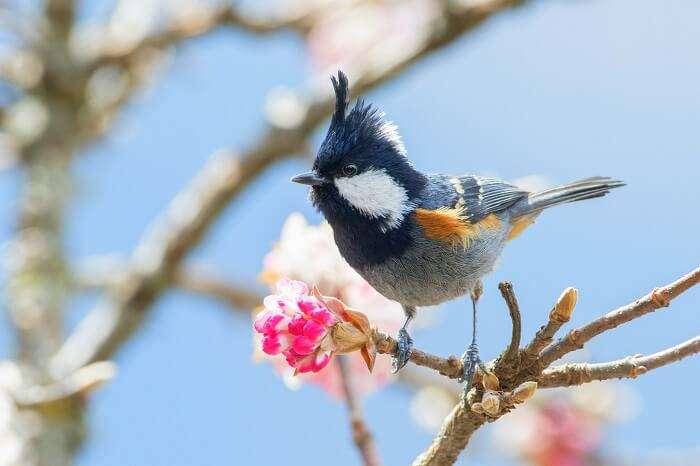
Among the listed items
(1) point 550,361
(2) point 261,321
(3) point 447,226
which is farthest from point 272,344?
(3) point 447,226

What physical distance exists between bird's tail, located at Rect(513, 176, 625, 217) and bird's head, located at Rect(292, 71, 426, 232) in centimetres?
77

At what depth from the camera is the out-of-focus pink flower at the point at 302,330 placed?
Answer: 1.80 meters

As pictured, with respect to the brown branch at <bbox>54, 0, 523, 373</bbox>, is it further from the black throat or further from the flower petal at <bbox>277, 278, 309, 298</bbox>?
the flower petal at <bbox>277, 278, 309, 298</bbox>

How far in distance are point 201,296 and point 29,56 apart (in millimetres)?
1951

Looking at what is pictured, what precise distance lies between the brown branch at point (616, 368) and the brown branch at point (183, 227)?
2.88m

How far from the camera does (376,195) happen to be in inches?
102

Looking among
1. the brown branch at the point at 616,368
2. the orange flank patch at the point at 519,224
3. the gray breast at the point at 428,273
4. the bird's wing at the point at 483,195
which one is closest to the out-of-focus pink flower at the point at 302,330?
the brown branch at the point at 616,368

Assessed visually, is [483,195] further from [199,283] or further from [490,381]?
[199,283]

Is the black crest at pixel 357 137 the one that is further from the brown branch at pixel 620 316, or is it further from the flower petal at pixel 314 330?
the brown branch at pixel 620 316

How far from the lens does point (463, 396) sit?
185 centimetres

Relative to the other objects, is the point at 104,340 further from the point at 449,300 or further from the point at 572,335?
the point at 572,335

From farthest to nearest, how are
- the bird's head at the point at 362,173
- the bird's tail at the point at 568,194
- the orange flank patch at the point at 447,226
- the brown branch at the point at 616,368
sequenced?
the bird's tail at the point at 568,194
the orange flank patch at the point at 447,226
the bird's head at the point at 362,173
the brown branch at the point at 616,368

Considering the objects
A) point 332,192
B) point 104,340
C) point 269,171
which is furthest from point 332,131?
point 104,340

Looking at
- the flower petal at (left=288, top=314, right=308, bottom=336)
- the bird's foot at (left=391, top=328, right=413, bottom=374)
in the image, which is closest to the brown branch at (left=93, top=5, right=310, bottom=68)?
the bird's foot at (left=391, top=328, right=413, bottom=374)
